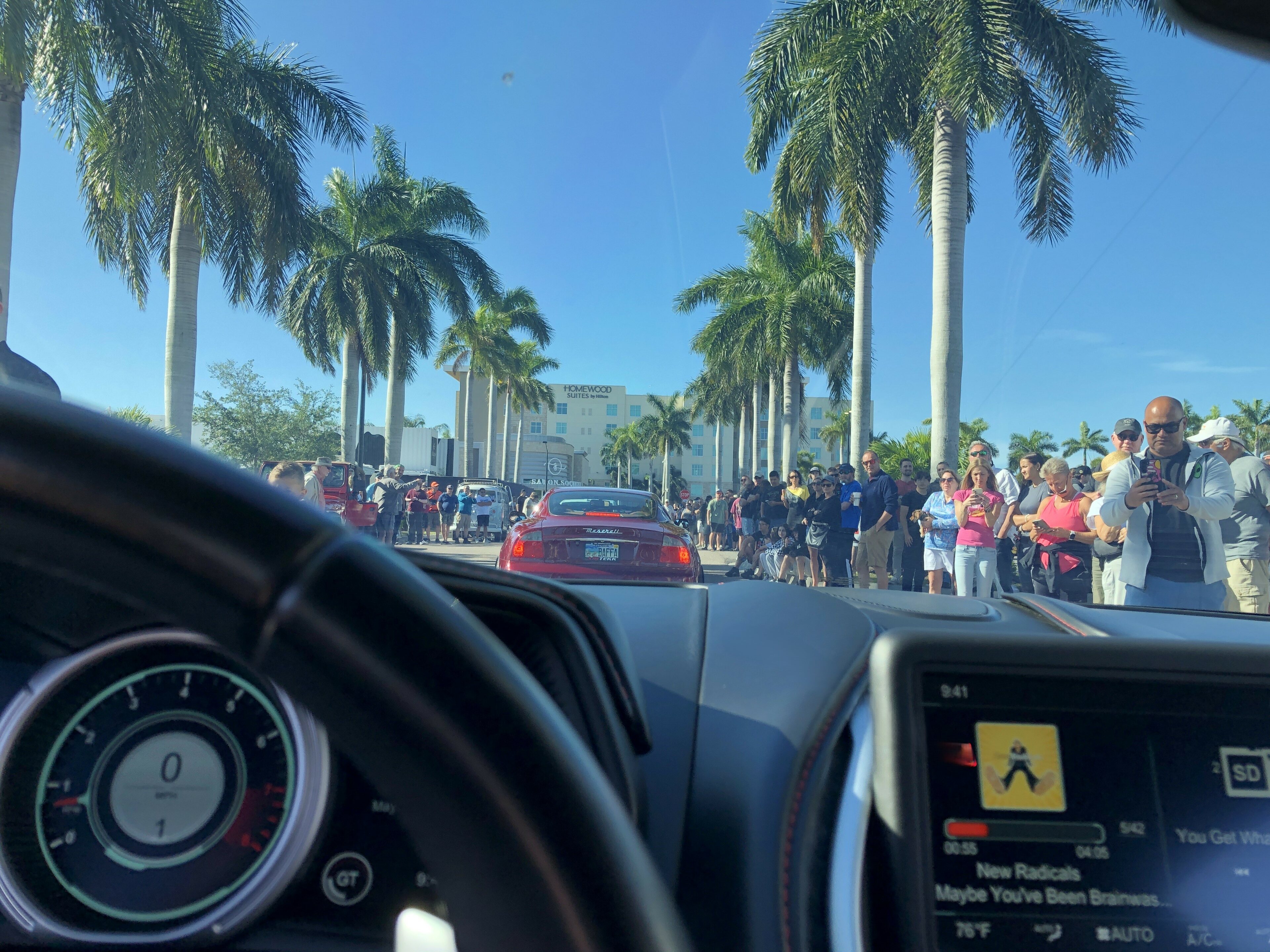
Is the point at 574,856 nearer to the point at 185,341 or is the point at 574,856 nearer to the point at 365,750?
the point at 365,750

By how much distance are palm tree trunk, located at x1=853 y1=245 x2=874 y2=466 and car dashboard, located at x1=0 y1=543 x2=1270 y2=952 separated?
18409 millimetres

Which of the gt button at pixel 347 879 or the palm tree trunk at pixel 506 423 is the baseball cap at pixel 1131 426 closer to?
the gt button at pixel 347 879

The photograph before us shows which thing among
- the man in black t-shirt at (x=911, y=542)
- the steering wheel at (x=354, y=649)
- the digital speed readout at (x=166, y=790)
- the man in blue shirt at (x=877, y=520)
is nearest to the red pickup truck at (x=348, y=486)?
the man in blue shirt at (x=877, y=520)

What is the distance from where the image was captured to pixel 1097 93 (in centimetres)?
1323

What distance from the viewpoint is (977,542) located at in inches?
302

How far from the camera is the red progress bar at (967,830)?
1.40m

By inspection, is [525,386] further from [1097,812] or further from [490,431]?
[1097,812]

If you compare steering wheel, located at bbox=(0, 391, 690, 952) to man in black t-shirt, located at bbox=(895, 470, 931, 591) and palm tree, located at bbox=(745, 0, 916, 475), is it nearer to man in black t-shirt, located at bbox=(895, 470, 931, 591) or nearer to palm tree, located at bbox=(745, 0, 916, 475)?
man in black t-shirt, located at bbox=(895, 470, 931, 591)

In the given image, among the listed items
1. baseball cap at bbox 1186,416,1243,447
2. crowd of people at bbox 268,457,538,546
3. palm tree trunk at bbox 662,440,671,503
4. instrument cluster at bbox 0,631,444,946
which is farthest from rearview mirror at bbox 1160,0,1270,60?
palm tree trunk at bbox 662,440,671,503

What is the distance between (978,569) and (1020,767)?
22.0 feet

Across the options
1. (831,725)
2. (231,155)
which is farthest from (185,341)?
(831,725)

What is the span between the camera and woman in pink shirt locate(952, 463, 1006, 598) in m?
7.61

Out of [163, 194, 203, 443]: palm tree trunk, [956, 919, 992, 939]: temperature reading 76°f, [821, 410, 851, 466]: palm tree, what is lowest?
[956, 919, 992, 939]: temperature reading 76°f

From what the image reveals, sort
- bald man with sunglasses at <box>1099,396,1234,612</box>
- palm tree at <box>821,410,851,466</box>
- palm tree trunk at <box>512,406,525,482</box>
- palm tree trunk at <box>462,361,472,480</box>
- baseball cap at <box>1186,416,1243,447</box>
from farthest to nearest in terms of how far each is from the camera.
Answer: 1. palm tree trunk at <box>512,406,525,482</box>
2. palm tree at <box>821,410,851,466</box>
3. palm tree trunk at <box>462,361,472,480</box>
4. baseball cap at <box>1186,416,1243,447</box>
5. bald man with sunglasses at <box>1099,396,1234,612</box>
